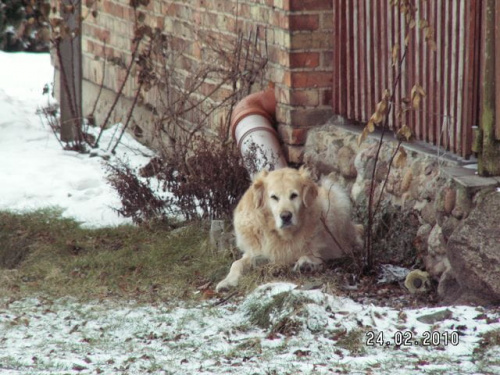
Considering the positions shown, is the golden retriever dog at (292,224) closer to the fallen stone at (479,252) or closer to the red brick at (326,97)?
the fallen stone at (479,252)

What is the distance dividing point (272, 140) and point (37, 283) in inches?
87.3

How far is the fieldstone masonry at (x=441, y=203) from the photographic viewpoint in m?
5.52

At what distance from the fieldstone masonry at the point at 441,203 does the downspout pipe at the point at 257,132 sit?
45 centimetres

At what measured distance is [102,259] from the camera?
7184 mm

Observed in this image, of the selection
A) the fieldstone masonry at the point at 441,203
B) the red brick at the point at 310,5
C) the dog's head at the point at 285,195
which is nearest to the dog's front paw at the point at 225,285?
the dog's head at the point at 285,195

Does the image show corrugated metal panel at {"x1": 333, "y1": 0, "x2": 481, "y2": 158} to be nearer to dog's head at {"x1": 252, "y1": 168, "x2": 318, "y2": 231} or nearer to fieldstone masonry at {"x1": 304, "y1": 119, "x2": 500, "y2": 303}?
fieldstone masonry at {"x1": 304, "y1": 119, "x2": 500, "y2": 303}

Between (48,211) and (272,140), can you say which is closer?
(272,140)

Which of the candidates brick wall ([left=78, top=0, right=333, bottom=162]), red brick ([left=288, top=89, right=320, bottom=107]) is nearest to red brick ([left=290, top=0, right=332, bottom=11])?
brick wall ([left=78, top=0, right=333, bottom=162])

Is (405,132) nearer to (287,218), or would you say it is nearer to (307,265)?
(287,218)

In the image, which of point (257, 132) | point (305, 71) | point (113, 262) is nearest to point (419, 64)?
point (305, 71)

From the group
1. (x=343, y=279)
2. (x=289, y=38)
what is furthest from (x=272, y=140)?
(x=343, y=279)

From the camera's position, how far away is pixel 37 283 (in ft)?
22.2

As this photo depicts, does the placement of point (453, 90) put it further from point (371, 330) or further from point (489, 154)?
point (371, 330)

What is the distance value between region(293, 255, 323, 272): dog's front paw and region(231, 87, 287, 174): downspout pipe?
1.24 meters
